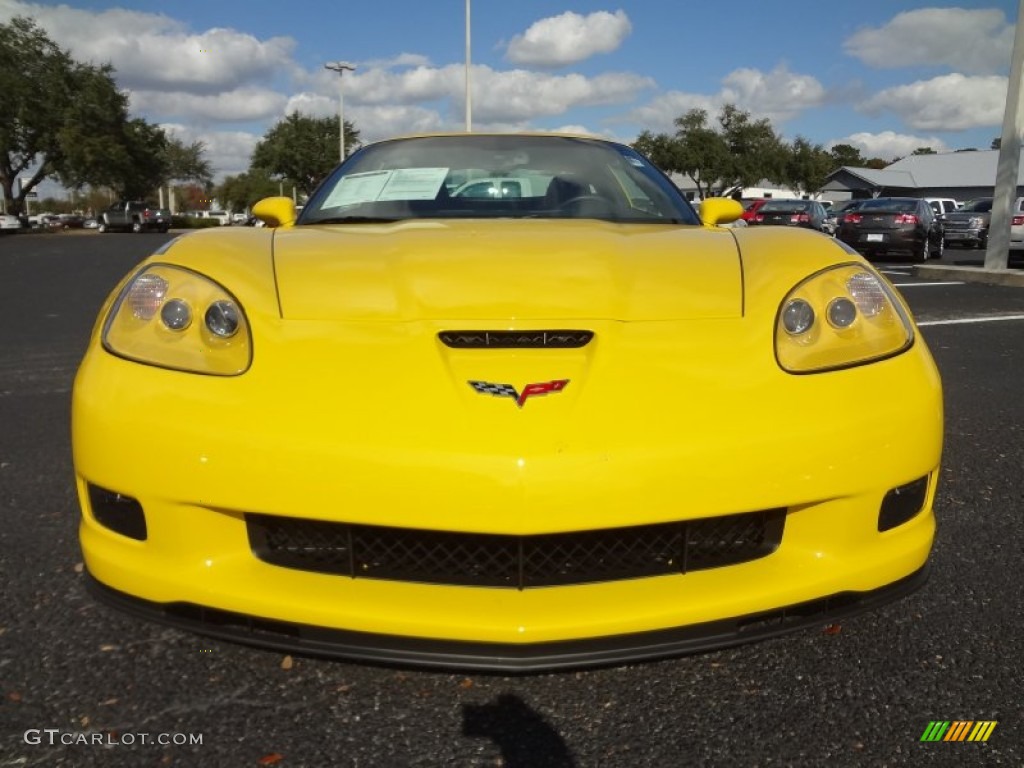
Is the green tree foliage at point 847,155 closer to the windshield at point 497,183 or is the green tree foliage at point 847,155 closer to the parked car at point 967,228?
the parked car at point 967,228

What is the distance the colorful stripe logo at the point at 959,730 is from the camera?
164 cm

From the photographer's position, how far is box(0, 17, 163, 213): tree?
4334 centimetres

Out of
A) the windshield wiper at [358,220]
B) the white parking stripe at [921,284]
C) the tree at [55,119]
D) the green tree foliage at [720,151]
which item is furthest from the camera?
the green tree foliage at [720,151]

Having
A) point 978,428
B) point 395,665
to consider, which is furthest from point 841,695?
point 978,428

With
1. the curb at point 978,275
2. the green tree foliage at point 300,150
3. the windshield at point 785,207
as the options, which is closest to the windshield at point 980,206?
the windshield at point 785,207

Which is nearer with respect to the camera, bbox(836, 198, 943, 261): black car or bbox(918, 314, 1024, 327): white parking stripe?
bbox(918, 314, 1024, 327): white parking stripe

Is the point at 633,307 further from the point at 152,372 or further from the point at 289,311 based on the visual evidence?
the point at 152,372

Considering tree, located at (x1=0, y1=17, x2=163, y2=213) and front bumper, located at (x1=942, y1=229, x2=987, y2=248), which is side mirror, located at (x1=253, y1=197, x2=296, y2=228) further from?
tree, located at (x1=0, y1=17, x2=163, y2=213)

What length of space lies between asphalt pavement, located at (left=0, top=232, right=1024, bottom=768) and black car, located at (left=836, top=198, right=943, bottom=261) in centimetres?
1598

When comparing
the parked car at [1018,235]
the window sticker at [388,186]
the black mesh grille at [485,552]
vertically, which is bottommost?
the black mesh grille at [485,552]

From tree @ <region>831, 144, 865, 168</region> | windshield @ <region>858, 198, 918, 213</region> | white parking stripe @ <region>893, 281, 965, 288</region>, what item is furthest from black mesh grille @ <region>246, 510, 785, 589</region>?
tree @ <region>831, 144, 865, 168</region>

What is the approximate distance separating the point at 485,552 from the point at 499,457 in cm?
21

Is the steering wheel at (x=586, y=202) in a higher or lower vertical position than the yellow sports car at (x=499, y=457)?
higher

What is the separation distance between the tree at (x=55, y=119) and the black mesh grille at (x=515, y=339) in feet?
163
